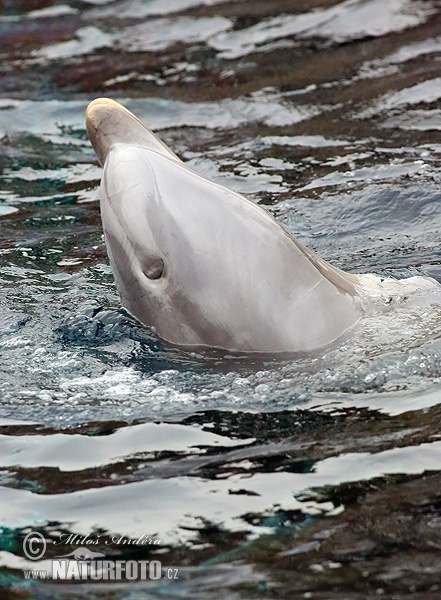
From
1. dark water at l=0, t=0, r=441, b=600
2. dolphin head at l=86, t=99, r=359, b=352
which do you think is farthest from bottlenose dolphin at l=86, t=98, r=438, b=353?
dark water at l=0, t=0, r=441, b=600

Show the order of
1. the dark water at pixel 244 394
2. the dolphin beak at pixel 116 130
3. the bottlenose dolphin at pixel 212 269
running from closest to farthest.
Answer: the dark water at pixel 244 394 < the bottlenose dolphin at pixel 212 269 < the dolphin beak at pixel 116 130

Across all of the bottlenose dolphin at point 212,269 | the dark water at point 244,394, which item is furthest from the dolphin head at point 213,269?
the dark water at point 244,394

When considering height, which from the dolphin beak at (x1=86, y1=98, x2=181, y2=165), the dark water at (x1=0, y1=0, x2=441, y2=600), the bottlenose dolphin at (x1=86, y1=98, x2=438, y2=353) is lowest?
the dark water at (x1=0, y1=0, x2=441, y2=600)

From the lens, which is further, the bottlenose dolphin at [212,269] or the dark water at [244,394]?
the bottlenose dolphin at [212,269]

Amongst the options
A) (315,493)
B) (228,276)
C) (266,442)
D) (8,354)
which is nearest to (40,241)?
(8,354)

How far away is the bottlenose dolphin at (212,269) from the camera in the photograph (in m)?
4.60

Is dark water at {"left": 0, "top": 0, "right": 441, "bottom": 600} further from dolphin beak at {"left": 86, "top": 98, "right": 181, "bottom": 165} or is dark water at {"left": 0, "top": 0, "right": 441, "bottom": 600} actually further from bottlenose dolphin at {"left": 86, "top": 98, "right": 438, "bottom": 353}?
dolphin beak at {"left": 86, "top": 98, "right": 181, "bottom": 165}

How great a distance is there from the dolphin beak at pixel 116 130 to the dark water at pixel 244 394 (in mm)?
819

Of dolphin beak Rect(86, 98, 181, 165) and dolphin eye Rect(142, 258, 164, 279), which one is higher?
dolphin beak Rect(86, 98, 181, 165)

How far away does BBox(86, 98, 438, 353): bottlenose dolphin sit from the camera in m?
4.60

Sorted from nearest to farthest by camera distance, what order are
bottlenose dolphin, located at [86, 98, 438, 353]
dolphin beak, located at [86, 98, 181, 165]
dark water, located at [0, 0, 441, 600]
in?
dark water, located at [0, 0, 441, 600] → bottlenose dolphin, located at [86, 98, 438, 353] → dolphin beak, located at [86, 98, 181, 165]

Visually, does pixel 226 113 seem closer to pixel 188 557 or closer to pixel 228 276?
pixel 228 276

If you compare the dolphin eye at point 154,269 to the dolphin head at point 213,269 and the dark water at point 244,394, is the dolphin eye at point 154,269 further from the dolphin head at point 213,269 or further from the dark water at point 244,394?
the dark water at point 244,394

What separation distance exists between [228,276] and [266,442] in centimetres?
81
